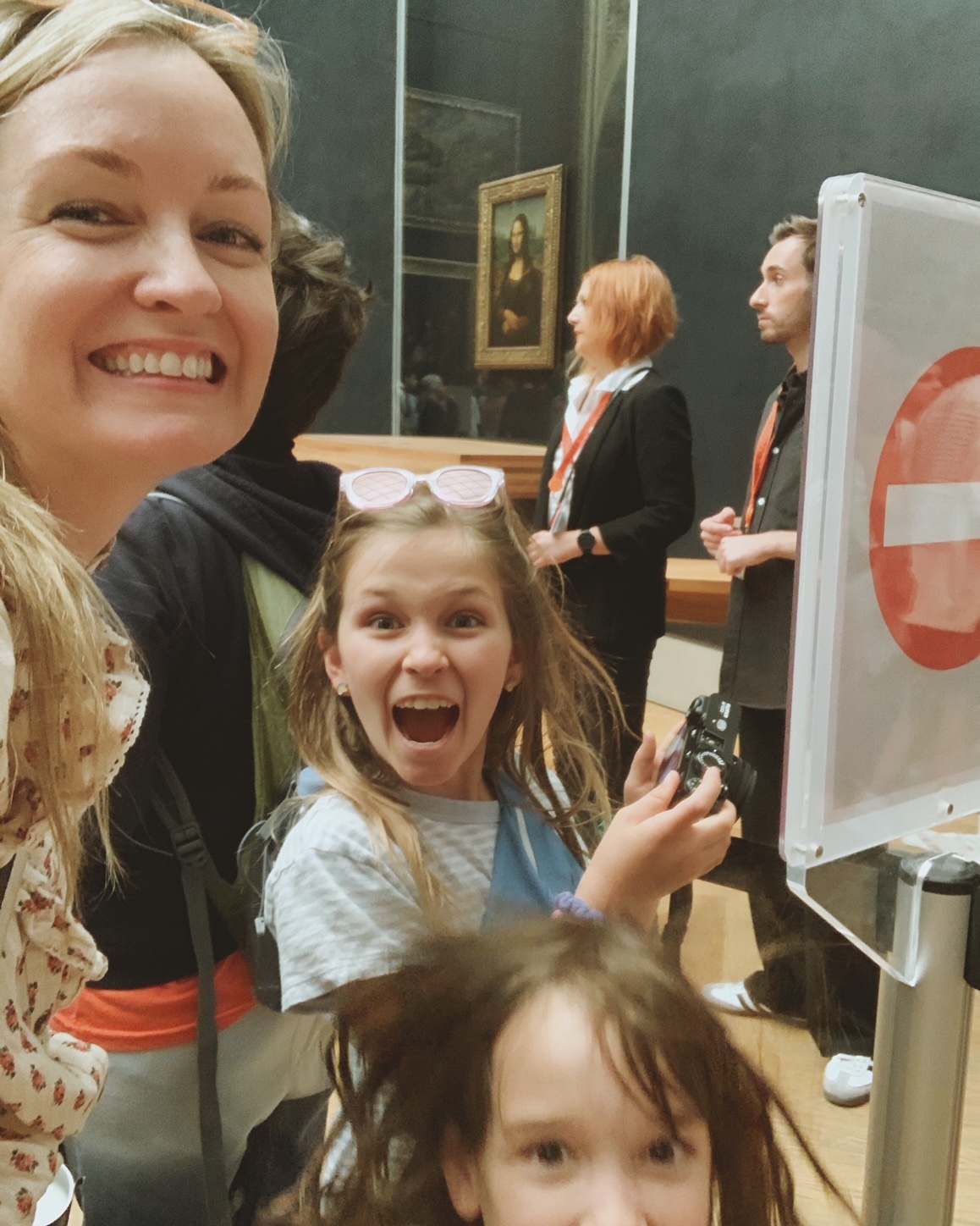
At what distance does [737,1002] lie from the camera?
89 centimetres

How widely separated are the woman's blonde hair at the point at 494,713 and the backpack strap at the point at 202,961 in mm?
145

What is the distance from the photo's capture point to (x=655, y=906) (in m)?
1.06

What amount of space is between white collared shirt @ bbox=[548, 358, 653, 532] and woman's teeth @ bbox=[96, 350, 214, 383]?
1.97 meters

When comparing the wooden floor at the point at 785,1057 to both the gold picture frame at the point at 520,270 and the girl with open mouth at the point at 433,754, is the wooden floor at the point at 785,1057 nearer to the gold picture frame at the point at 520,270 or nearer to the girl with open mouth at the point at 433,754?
the girl with open mouth at the point at 433,754

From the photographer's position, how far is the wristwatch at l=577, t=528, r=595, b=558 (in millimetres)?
2705

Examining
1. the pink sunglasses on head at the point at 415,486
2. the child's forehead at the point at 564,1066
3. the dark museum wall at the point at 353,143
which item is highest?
the dark museum wall at the point at 353,143

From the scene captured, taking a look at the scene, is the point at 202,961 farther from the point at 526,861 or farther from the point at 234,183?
the point at 234,183

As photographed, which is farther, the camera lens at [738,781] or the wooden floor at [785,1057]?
the camera lens at [738,781]

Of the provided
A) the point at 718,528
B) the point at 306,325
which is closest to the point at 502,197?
the point at 718,528

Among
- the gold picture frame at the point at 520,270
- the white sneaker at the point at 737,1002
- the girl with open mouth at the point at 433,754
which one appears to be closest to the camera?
the white sneaker at the point at 737,1002

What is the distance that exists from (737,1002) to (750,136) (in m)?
4.60

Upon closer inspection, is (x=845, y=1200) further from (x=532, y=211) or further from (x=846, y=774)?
(x=532, y=211)

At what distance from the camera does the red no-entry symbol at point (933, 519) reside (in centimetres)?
75

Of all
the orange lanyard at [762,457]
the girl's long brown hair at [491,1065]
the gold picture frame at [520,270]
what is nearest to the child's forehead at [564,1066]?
the girl's long brown hair at [491,1065]
